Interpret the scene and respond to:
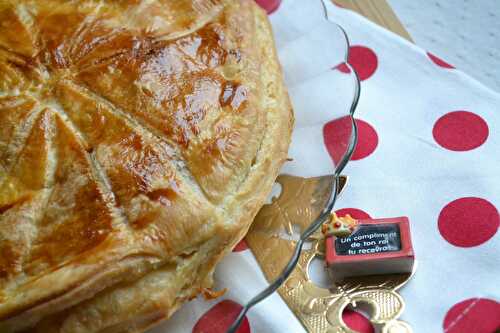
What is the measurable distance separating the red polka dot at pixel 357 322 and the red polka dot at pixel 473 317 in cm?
24

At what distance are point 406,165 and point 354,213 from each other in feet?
0.91

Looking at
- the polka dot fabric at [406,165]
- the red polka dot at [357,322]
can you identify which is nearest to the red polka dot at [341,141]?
the polka dot fabric at [406,165]

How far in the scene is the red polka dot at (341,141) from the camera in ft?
7.11

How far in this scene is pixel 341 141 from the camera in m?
2.19

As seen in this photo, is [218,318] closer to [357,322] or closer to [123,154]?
[357,322]

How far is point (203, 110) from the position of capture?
6.44 feet

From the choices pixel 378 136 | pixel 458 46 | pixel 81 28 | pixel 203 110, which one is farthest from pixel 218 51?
pixel 458 46

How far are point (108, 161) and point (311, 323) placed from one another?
Answer: 832mm

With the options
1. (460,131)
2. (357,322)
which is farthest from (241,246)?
(460,131)

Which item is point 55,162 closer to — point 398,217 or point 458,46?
point 398,217

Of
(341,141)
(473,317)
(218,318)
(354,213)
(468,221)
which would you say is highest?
(341,141)

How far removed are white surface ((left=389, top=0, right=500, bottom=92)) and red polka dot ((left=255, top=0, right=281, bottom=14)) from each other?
71cm

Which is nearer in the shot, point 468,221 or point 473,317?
point 473,317

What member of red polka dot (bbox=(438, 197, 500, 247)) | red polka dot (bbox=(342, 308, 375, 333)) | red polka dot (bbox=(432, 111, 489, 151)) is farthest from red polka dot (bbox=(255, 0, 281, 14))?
red polka dot (bbox=(342, 308, 375, 333))
